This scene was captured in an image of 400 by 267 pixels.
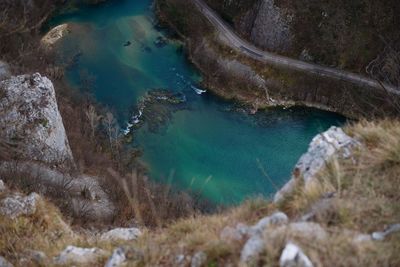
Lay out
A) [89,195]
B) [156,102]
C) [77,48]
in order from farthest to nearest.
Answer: [77,48] → [156,102] → [89,195]

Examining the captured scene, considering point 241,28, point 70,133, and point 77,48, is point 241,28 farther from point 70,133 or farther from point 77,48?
point 70,133

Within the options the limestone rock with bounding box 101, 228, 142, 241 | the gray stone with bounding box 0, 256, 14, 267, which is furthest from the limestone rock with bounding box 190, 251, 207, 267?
the gray stone with bounding box 0, 256, 14, 267

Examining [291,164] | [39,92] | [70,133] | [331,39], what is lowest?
[70,133]

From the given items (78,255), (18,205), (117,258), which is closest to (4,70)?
(18,205)

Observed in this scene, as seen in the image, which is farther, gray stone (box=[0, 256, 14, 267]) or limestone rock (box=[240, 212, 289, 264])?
gray stone (box=[0, 256, 14, 267])

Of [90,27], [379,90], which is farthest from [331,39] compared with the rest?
[90,27]

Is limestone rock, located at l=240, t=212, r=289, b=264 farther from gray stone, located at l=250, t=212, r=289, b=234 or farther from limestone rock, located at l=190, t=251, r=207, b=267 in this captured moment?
limestone rock, located at l=190, t=251, r=207, b=267

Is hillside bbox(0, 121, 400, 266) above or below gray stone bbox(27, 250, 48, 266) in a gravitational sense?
above
